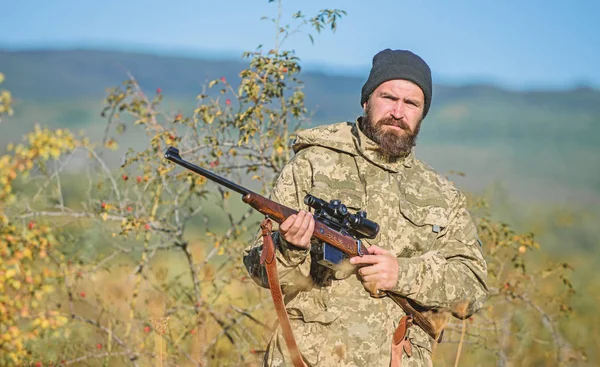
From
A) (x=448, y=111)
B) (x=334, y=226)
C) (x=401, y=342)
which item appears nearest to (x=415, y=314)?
(x=401, y=342)

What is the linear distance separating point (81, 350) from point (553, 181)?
6.13 m

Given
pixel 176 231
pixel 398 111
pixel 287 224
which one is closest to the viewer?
pixel 287 224

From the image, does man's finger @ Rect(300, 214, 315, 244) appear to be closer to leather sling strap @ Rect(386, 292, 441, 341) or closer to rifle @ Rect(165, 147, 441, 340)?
rifle @ Rect(165, 147, 441, 340)

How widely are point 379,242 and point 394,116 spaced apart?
63cm

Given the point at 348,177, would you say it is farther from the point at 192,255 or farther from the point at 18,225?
the point at 18,225

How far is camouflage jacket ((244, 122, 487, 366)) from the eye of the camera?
3395mm

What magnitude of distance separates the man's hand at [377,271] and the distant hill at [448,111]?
3465 mm

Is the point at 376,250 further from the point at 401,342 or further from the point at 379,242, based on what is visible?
the point at 401,342

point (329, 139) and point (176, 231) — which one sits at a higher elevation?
point (329, 139)

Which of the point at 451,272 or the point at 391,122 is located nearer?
the point at 451,272

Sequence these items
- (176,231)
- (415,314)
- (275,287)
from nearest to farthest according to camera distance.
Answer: (275,287), (415,314), (176,231)

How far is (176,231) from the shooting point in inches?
270

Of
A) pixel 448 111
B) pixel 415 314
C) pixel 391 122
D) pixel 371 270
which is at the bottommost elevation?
pixel 415 314

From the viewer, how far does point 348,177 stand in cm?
368
